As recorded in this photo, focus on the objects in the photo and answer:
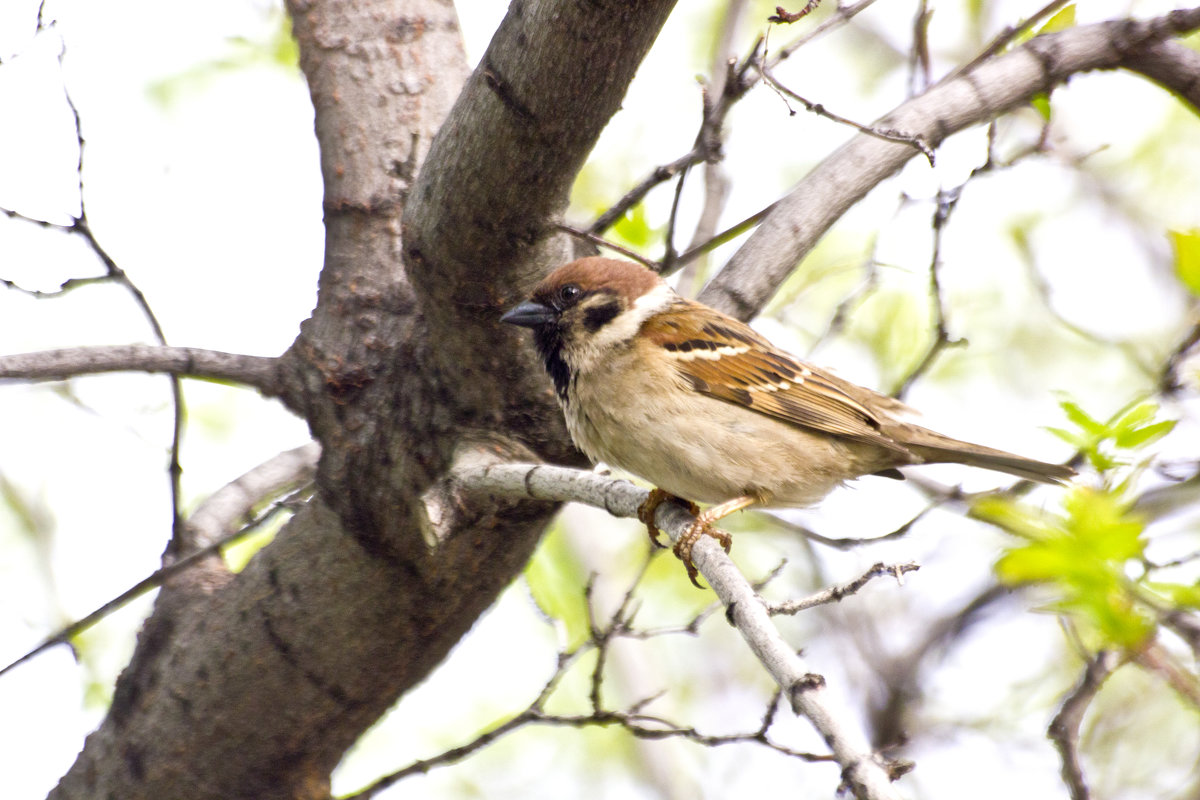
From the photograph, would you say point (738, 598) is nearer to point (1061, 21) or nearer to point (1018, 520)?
point (1018, 520)

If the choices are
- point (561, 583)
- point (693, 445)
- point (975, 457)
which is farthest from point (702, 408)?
point (561, 583)

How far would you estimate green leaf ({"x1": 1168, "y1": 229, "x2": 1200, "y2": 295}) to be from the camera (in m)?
2.48

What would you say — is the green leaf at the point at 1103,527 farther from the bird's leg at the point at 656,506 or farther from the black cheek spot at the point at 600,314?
the black cheek spot at the point at 600,314

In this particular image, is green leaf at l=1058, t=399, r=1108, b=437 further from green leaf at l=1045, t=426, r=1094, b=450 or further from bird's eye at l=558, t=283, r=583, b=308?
bird's eye at l=558, t=283, r=583, b=308

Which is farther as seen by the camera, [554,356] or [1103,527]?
[554,356]

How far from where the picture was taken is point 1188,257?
8.18ft

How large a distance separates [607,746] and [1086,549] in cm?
410

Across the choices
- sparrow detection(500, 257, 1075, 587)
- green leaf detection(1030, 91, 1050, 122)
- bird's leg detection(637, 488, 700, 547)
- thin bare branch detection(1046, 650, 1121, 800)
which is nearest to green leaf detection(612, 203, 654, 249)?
sparrow detection(500, 257, 1075, 587)

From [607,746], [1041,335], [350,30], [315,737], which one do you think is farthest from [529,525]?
[1041,335]

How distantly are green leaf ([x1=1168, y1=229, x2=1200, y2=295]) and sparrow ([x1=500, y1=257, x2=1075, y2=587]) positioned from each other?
574 millimetres

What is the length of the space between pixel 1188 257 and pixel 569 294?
1578mm

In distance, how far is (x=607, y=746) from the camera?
19.1 ft

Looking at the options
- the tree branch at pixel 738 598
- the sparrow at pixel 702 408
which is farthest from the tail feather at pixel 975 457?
the tree branch at pixel 738 598

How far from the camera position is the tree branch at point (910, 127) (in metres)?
2.91
